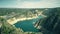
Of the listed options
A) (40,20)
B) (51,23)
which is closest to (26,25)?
(40,20)

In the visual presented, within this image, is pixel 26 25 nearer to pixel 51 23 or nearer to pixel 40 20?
pixel 40 20

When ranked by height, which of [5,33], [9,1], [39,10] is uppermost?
[9,1]

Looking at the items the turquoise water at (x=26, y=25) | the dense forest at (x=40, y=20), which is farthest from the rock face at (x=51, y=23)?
the turquoise water at (x=26, y=25)

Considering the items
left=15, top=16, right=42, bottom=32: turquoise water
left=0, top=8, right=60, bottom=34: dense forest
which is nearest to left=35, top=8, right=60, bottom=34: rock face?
left=0, top=8, right=60, bottom=34: dense forest

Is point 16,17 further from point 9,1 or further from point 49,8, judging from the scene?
point 49,8

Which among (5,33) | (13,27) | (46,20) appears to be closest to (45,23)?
(46,20)

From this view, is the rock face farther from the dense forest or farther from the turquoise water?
the turquoise water

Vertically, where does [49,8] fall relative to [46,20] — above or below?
above
